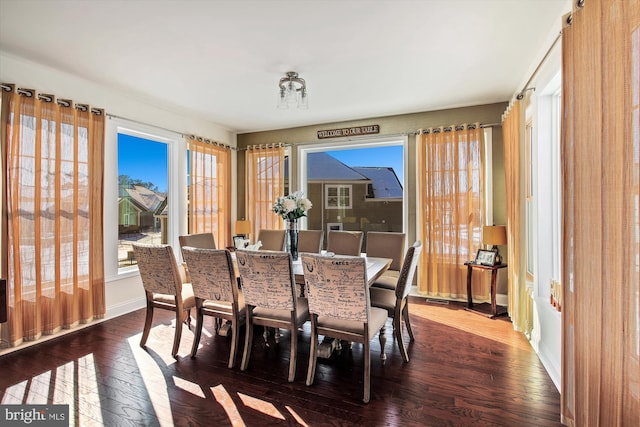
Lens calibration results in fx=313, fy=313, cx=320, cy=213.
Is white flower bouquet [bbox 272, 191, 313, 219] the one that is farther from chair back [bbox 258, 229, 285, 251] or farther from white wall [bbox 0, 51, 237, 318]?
white wall [bbox 0, 51, 237, 318]

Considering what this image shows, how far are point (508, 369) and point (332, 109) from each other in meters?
3.53

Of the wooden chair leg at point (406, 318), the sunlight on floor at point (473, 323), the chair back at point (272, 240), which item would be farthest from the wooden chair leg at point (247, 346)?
the sunlight on floor at point (473, 323)

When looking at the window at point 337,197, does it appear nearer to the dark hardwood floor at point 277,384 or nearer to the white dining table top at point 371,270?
the white dining table top at point 371,270

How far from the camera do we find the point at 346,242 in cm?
374

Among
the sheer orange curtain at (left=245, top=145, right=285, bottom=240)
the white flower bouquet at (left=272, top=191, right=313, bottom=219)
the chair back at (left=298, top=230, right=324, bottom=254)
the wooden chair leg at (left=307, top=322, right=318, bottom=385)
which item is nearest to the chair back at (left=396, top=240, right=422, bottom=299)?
the wooden chair leg at (left=307, top=322, right=318, bottom=385)

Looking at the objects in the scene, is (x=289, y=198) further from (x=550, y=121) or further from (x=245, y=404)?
(x=550, y=121)

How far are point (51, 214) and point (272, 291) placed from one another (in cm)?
240

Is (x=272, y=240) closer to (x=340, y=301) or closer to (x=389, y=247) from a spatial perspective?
(x=389, y=247)

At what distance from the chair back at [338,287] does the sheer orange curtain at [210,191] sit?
3.08m

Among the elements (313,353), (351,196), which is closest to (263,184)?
(351,196)

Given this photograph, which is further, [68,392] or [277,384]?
[277,384]

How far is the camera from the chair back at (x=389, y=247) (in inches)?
140

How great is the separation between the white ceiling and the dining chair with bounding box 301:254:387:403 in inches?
67.6

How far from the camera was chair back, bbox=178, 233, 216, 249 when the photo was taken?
3.38 metres
